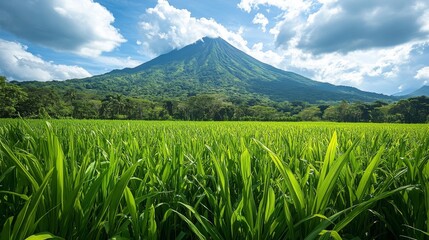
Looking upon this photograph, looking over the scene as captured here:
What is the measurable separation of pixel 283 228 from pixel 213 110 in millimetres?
87289

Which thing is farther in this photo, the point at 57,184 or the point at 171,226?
the point at 171,226

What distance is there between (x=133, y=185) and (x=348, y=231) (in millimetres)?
1133

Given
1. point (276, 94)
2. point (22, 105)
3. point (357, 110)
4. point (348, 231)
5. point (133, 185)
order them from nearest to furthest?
point (348, 231) → point (133, 185) → point (22, 105) → point (357, 110) → point (276, 94)

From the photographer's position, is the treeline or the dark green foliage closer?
the dark green foliage

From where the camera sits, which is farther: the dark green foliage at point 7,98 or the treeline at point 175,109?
the treeline at point 175,109

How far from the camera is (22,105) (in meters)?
59.3

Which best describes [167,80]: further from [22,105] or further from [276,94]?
[22,105]

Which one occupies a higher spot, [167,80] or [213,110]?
[167,80]

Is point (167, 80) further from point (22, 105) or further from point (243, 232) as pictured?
point (243, 232)

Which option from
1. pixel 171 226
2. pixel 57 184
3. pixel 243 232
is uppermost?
pixel 57 184

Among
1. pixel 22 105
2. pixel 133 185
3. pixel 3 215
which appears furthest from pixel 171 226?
pixel 22 105

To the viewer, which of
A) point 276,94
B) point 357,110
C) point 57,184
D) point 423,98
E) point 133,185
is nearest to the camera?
point 57,184

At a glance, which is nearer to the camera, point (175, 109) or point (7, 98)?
point (7, 98)

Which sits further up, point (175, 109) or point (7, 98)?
point (7, 98)
